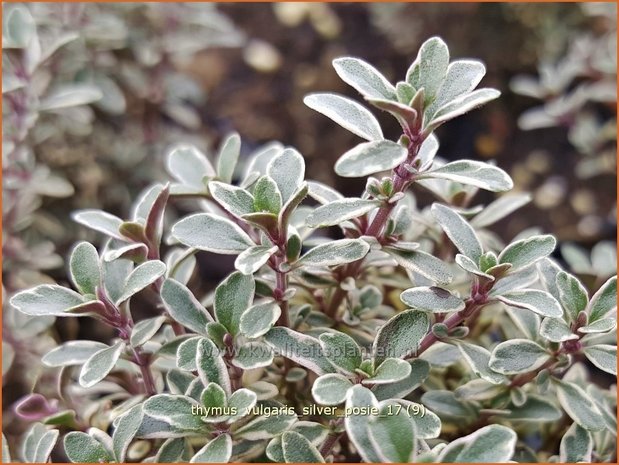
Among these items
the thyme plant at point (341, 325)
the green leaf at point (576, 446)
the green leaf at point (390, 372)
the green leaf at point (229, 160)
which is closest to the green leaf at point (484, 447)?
the thyme plant at point (341, 325)

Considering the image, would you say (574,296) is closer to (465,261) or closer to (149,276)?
(465,261)

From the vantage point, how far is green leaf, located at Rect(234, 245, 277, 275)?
2.87 feet

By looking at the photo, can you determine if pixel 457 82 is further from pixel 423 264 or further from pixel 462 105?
pixel 423 264

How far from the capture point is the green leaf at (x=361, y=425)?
0.80 m

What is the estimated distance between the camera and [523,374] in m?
1.09

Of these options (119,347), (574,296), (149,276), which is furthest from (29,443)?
(574,296)

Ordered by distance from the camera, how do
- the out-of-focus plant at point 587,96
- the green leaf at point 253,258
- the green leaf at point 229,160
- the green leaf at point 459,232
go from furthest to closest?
the out-of-focus plant at point 587,96 < the green leaf at point 229,160 < the green leaf at point 459,232 < the green leaf at point 253,258

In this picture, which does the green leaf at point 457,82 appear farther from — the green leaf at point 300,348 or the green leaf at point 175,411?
the green leaf at point 175,411

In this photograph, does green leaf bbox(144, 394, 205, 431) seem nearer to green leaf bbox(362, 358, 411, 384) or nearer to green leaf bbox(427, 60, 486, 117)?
green leaf bbox(362, 358, 411, 384)

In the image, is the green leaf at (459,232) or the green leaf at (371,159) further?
the green leaf at (459,232)

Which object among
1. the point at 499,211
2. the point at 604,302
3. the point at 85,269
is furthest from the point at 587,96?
the point at 85,269

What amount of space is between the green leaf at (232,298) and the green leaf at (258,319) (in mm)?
35

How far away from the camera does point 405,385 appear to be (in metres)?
0.97

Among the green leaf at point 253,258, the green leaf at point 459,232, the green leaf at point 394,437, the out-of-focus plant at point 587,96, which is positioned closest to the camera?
the green leaf at point 394,437
